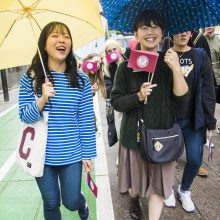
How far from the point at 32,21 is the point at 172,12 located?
1165mm

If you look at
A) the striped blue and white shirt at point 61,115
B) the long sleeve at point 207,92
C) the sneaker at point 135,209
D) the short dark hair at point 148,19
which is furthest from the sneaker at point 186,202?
the short dark hair at point 148,19

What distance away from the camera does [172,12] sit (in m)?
2.71

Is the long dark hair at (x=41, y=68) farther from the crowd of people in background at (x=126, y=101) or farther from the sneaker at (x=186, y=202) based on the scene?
the sneaker at (x=186, y=202)

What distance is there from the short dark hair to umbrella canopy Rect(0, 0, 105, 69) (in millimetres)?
359

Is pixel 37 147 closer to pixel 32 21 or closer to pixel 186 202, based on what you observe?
pixel 32 21

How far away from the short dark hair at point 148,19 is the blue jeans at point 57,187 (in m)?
1.20

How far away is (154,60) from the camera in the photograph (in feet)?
7.69

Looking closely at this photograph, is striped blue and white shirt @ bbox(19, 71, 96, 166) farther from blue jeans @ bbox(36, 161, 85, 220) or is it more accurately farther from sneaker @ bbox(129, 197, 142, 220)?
sneaker @ bbox(129, 197, 142, 220)

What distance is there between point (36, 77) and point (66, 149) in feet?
1.92

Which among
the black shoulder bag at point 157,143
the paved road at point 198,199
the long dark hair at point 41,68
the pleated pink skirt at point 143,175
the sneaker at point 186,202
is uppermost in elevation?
the long dark hair at point 41,68

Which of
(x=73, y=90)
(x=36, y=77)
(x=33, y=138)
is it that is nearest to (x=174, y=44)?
(x=73, y=90)

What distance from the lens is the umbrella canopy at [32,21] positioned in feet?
7.98

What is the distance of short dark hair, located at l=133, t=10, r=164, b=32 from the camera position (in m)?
2.49

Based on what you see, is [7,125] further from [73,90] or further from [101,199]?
[73,90]
